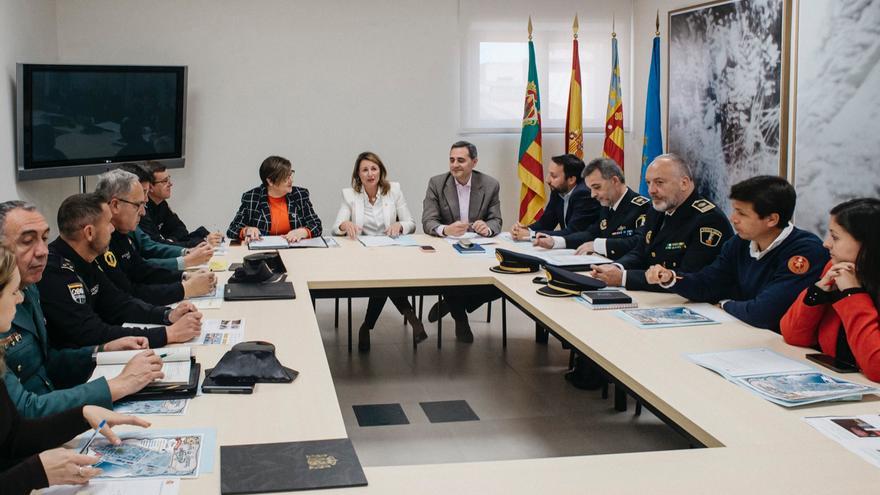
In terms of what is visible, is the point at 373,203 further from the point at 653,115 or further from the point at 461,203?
the point at 653,115

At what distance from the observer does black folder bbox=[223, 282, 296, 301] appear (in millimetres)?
3506

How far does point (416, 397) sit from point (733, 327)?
1860 millimetres

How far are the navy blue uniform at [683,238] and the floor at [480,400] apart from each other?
2.39ft

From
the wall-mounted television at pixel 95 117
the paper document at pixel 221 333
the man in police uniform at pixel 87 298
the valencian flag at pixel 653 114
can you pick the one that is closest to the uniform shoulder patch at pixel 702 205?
the paper document at pixel 221 333

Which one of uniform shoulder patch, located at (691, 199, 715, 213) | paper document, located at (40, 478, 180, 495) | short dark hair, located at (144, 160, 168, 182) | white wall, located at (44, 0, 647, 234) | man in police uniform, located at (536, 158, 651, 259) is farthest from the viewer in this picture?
white wall, located at (44, 0, 647, 234)

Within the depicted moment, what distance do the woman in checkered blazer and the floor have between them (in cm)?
77

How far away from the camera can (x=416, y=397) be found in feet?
14.3

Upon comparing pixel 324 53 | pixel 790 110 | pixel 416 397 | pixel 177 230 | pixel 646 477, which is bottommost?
pixel 416 397

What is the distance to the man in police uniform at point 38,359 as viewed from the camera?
2070 mm

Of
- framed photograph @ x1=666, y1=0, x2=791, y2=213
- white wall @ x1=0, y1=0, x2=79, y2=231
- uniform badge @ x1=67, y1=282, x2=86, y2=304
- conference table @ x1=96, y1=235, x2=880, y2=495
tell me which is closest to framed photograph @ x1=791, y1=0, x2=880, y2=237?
framed photograph @ x1=666, y1=0, x2=791, y2=213

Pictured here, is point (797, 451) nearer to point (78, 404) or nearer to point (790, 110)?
point (78, 404)

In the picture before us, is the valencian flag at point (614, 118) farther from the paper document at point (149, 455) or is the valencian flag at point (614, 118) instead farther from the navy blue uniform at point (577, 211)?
the paper document at point (149, 455)

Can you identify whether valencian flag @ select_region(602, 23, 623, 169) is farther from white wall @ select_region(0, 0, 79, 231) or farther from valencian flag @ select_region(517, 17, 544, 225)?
white wall @ select_region(0, 0, 79, 231)

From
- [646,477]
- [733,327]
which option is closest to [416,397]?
[733,327]
